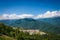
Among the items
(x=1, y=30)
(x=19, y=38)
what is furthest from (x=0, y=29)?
(x=19, y=38)

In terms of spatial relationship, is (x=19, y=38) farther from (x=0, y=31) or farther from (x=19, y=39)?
(x=0, y=31)

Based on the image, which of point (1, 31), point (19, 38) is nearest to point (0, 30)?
point (1, 31)

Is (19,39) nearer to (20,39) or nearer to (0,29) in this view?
(20,39)

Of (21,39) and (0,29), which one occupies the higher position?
(0,29)

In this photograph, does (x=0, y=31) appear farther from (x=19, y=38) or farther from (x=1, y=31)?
(x=19, y=38)

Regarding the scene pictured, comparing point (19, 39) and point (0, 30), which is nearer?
point (19, 39)

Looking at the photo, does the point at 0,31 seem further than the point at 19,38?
Yes

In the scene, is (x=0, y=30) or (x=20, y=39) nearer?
(x=20, y=39)

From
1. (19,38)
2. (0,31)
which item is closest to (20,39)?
(19,38)
